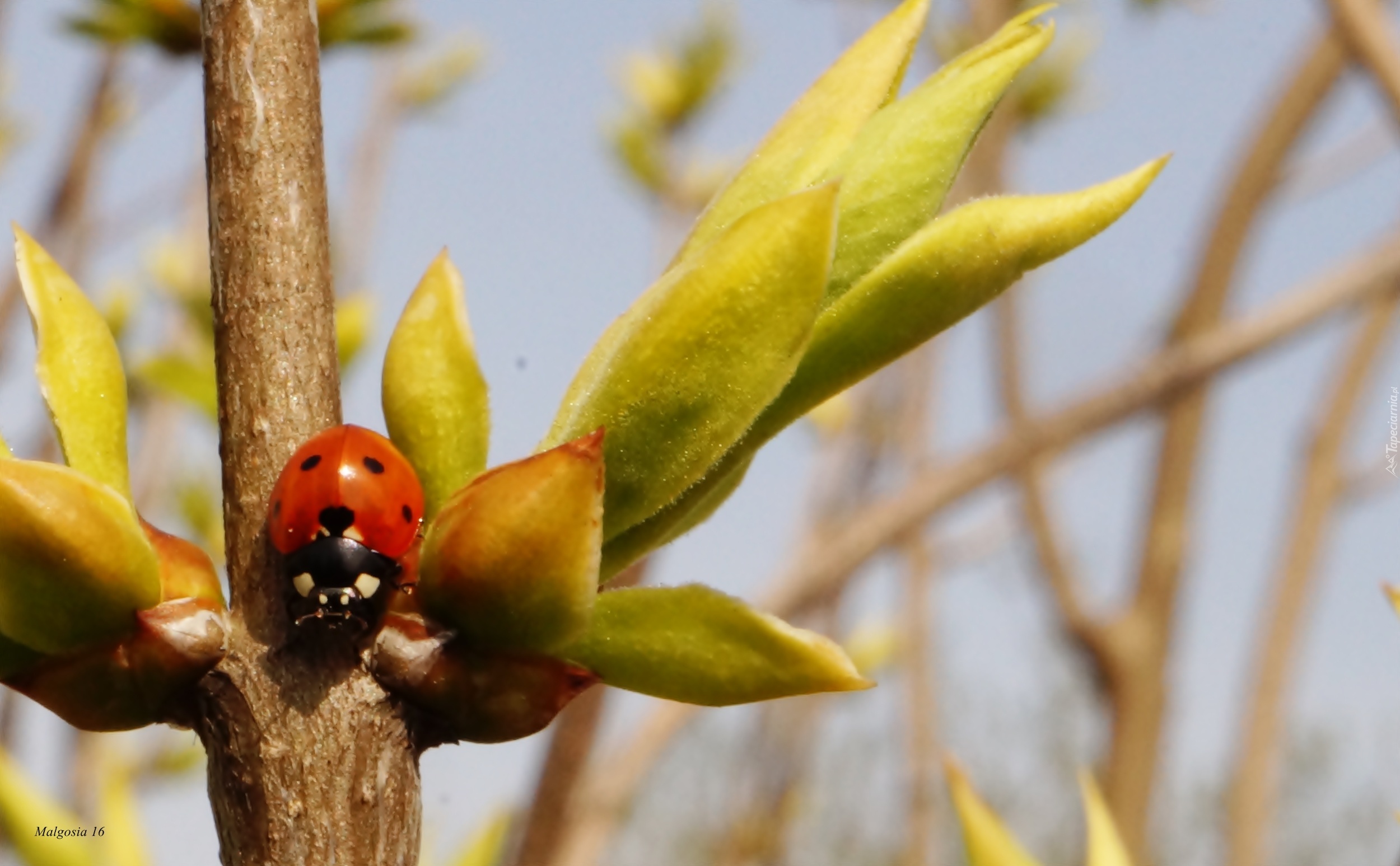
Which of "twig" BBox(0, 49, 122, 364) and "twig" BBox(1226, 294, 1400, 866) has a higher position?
"twig" BBox(0, 49, 122, 364)

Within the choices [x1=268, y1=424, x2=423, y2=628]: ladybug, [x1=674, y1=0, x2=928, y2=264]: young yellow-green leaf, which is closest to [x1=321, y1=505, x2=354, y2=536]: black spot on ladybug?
[x1=268, y1=424, x2=423, y2=628]: ladybug

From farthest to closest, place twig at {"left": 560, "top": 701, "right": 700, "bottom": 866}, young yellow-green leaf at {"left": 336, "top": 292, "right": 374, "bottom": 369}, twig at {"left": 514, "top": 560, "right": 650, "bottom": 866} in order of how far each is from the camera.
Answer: twig at {"left": 560, "top": 701, "right": 700, "bottom": 866} < young yellow-green leaf at {"left": 336, "top": 292, "right": 374, "bottom": 369} < twig at {"left": 514, "top": 560, "right": 650, "bottom": 866}

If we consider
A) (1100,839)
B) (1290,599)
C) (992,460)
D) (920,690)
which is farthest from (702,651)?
(920,690)

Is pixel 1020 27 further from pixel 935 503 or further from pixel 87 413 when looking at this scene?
pixel 935 503

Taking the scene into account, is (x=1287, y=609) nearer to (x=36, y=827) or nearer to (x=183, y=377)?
(x=183, y=377)

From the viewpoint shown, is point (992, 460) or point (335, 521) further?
point (992, 460)

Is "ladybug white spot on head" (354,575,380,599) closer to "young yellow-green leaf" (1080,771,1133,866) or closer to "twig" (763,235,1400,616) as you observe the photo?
"young yellow-green leaf" (1080,771,1133,866)
